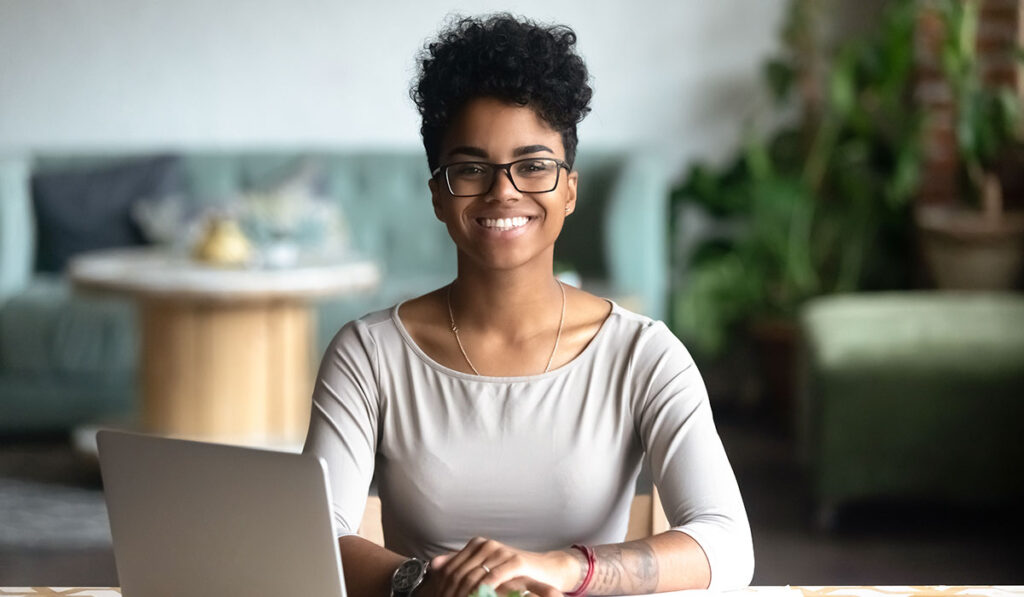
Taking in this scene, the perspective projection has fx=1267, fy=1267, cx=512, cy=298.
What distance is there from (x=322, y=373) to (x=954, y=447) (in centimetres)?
232

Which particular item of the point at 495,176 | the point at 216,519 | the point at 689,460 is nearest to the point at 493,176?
the point at 495,176

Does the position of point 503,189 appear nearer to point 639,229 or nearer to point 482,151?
point 482,151

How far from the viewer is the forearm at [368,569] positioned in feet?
3.82

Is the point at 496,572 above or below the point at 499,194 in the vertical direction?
below

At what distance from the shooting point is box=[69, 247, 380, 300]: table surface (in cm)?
329

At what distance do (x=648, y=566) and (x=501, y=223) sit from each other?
0.36 meters

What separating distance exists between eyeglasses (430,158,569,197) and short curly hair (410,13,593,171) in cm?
4

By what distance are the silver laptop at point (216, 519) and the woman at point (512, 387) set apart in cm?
26

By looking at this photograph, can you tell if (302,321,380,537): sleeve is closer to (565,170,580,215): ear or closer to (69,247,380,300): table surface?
(565,170,580,215): ear

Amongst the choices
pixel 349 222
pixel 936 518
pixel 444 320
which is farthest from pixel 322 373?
pixel 349 222

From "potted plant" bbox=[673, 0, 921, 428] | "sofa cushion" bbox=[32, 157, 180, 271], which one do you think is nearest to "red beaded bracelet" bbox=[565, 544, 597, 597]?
"potted plant" bbox=[673, 0, 921, 428]

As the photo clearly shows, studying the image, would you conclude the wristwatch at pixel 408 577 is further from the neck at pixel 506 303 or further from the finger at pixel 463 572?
the neck at pixel 506 303

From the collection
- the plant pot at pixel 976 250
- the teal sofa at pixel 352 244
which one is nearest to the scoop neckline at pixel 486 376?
the teal sofa at pixel 352 244

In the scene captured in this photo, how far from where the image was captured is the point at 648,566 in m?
→ 1.18
